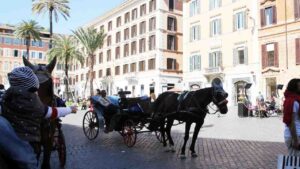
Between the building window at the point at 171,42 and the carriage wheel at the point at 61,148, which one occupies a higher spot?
the building window at the point at 171,42

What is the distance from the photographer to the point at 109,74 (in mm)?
63469

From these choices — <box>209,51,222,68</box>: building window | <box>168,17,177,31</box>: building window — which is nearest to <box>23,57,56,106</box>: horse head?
<box>209,51,222,68</box>: building window

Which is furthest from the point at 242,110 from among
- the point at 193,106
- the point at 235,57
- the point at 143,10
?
the point at 143,10

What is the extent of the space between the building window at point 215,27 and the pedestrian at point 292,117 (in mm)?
36932

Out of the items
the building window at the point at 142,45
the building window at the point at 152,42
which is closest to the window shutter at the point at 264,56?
the building window at the point at 152,42

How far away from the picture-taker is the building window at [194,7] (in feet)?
147

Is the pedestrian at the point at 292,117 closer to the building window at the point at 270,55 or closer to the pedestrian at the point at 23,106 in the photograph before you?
the pedestrian at the point at 23,106

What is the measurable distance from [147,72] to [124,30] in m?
9.92

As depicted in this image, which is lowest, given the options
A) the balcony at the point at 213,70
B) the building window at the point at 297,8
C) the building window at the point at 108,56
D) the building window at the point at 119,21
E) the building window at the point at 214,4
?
the balcony at the point at 213,70

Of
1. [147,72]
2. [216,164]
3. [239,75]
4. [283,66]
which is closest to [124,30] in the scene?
[147,72]

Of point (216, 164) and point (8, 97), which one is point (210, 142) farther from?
point (8, 97)

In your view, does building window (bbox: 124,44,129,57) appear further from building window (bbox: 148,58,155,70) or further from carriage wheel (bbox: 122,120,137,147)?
carriage wheel (bbox: 122,120,137,147)

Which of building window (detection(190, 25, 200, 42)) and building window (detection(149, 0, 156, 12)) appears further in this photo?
building window (detection(149, 0, 156, 12))

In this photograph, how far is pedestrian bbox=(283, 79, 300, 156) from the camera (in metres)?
5.29
